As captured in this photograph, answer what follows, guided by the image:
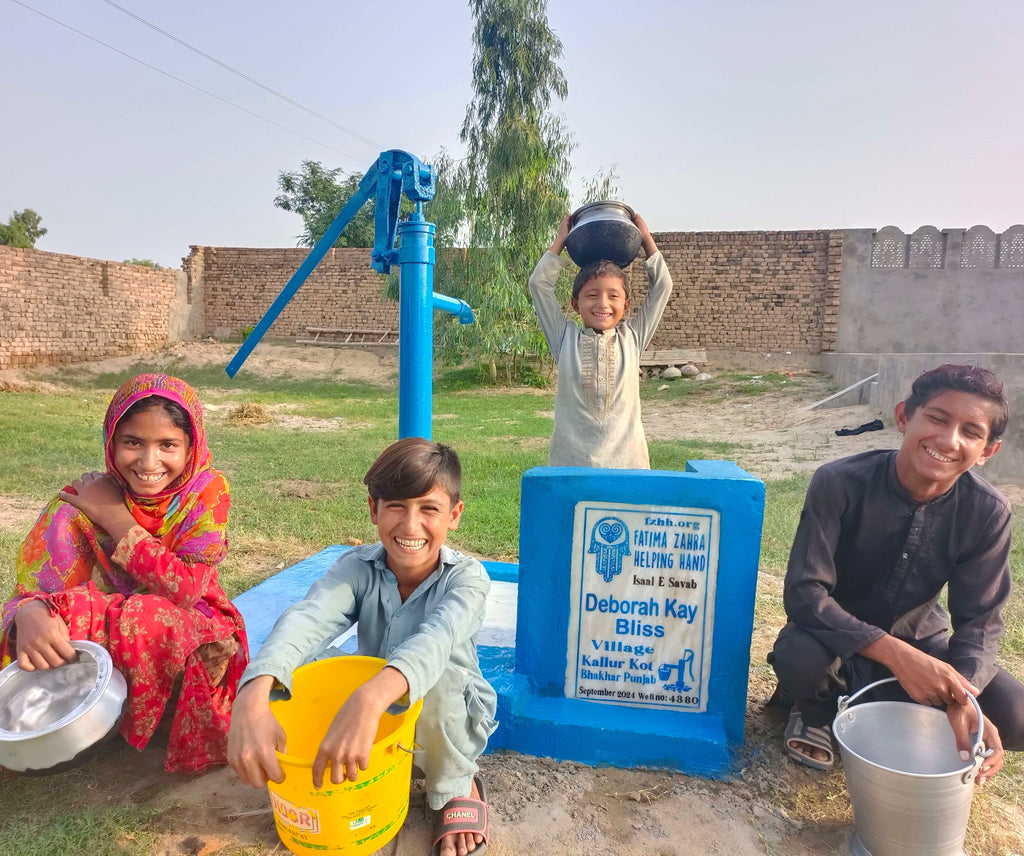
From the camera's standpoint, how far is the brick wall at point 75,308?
1188 cm

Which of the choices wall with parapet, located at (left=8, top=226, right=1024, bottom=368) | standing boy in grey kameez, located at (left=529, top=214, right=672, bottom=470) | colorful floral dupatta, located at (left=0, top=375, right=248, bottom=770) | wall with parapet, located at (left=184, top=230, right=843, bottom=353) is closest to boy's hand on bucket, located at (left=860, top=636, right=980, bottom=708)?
standing boy in grey kameez, located at (left=529, top=214, right=672, bottom=470)

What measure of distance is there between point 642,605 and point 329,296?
15992 mm

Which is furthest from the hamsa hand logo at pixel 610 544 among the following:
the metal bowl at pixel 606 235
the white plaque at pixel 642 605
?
the metal bowl at pixel 606 235

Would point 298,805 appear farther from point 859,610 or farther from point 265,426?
point 265,426

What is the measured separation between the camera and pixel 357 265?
16.6 metres

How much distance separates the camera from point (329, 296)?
16.8m

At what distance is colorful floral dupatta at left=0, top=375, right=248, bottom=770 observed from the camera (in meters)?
1.66

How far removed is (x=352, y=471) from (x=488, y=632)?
12.4 feet

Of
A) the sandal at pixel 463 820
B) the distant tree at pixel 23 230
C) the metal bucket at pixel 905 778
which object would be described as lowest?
the sandal at pixel 463 820

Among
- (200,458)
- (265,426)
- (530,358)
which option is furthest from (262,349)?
(200,458)

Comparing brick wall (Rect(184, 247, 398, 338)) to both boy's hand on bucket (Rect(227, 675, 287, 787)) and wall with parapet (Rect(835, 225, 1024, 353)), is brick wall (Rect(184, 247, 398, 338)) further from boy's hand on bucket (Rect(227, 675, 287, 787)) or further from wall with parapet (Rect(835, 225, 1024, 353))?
boy's hand on bucket (Rect(227, 675, 287, 787))

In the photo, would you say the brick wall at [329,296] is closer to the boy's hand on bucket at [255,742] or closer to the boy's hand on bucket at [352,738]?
the boy's hand on bucket at [255,742]

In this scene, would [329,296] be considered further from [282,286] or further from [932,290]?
[932,290]

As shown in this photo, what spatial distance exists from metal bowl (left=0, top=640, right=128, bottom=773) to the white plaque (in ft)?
3.66
